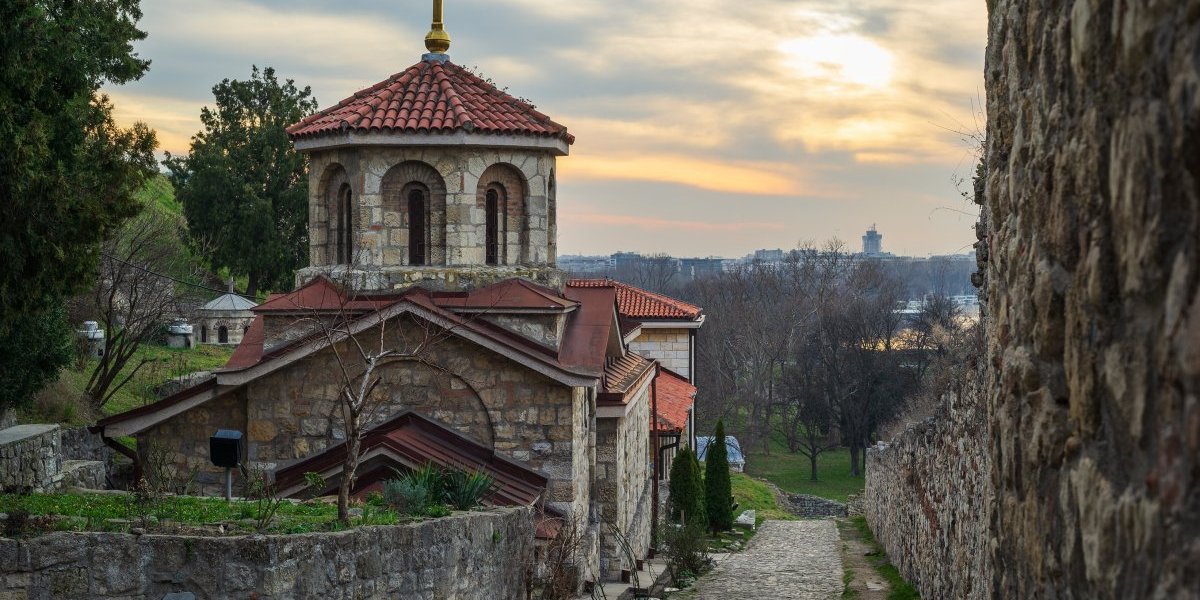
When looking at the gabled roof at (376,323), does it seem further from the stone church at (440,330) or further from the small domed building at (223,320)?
the small domed building at (223,320)

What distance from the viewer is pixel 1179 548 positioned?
2.54 meters

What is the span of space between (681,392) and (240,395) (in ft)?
43.4

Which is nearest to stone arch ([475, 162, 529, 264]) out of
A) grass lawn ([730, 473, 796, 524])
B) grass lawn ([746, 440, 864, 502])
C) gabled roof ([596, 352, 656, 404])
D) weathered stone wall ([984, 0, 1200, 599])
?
gabled roof ([596, 352, 656, 404])

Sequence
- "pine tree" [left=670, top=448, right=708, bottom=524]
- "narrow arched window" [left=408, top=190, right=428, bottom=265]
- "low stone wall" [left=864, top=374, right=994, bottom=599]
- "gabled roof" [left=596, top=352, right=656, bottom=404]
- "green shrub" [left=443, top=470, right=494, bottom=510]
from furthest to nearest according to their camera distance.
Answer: "pine tree" [left=670, top=448, right=708, bottom=524] < "gabled roof" [left=596, top=352, right=656, bottom=404] < "narrow arched window" [left=408, top=190, right=428, bottom=265] < "green shrub" [left=443, top=470, right=494, bottom=510] < "low stone wall" [left=864, top=374, right=994, bottom=599]

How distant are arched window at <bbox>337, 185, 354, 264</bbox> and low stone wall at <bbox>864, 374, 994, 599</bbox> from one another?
767 cm

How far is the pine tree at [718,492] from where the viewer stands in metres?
28.5

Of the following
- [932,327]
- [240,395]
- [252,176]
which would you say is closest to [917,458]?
[240,395]

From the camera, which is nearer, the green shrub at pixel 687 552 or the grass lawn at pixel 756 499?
the green shrub at pixel 687 552

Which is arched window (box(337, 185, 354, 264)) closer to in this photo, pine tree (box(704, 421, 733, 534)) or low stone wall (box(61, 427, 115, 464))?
low stone wall (box(61, 427, 115, 464))

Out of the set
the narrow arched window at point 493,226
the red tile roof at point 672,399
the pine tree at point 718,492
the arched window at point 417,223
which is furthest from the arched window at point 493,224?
the pine tree at point 718,492

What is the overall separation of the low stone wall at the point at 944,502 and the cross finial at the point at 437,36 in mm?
8282

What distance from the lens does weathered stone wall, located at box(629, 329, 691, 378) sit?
31516mm

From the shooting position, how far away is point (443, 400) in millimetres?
15031

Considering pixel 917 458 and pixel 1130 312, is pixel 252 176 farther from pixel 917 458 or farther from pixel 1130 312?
pixel 1130 312
